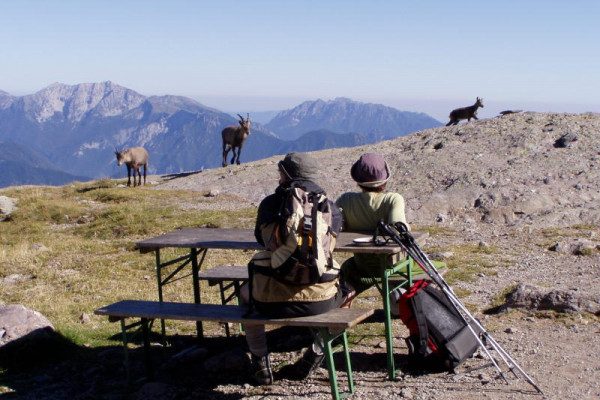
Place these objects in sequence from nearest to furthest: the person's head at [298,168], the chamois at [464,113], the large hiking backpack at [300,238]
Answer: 1. the large hiking backpack at [300,238]
2. the person's head at [298,168]
3. the chamois at [464,113]

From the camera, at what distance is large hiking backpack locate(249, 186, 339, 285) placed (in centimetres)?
479

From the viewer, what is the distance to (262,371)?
5742 mm

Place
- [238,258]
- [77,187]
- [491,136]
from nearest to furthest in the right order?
1. [238,258]
2. [491,136]
3. [77,187]

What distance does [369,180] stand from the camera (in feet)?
19.6

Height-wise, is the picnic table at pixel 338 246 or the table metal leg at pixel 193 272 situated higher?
the picnic table at pixel 338 246

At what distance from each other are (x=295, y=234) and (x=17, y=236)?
1375cm

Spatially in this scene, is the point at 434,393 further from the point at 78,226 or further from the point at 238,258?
the point at 78,226

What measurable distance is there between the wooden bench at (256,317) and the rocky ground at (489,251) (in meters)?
0.45

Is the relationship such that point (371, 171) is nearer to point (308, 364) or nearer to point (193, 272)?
point (308, 364)

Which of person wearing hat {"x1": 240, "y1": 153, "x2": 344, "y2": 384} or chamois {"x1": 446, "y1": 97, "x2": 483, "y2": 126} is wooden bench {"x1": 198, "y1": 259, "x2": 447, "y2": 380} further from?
chamois {"x1": 446, "y1": 97, "x2": 483, "y2": 126}

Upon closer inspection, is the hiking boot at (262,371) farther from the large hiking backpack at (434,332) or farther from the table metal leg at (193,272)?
the table metal leg at (193,272)

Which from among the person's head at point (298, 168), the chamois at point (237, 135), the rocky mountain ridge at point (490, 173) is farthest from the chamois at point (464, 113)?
the person's head at point (298, 168)

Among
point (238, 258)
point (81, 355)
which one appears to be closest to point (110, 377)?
point (81, 355)

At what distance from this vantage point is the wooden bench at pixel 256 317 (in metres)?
4.98
